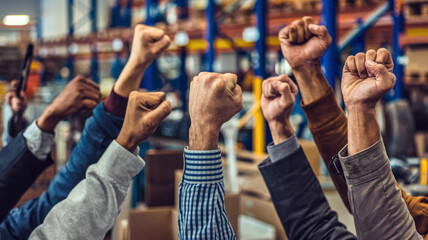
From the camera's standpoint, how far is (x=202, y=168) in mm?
1066

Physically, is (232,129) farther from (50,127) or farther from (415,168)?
(50,127)

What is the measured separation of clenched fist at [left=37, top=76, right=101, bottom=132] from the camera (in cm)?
179

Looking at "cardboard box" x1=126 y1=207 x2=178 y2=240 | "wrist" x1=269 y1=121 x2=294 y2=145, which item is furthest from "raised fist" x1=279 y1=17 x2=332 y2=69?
"cardboard box" x1=126 y1=207 x2=178 y2=240

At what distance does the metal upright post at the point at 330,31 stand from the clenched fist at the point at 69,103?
1.90 m

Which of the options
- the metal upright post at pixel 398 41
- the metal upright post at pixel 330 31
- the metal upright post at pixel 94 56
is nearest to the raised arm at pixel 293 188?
the metal upright post at pixel 330 31

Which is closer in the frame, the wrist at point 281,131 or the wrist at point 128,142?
the wrist at point 128,142

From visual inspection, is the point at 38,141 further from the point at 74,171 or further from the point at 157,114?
the point at 157,114

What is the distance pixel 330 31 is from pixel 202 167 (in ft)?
8.15

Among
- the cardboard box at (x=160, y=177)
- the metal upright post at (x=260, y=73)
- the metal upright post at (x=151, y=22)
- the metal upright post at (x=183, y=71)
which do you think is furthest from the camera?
the metal upright post at (x=183, y=71)

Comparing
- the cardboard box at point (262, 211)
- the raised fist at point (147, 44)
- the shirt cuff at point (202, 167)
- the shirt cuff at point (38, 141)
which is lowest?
the cardboard box at point (262, 211)

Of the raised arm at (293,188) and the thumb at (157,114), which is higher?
the thumb at (157,114)

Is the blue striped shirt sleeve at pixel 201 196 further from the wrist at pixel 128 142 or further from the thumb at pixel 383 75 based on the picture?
the thumb at pixel 383 75

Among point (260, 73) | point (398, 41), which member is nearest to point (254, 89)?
point (260, 73)

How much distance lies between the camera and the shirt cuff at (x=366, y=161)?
1073mm
